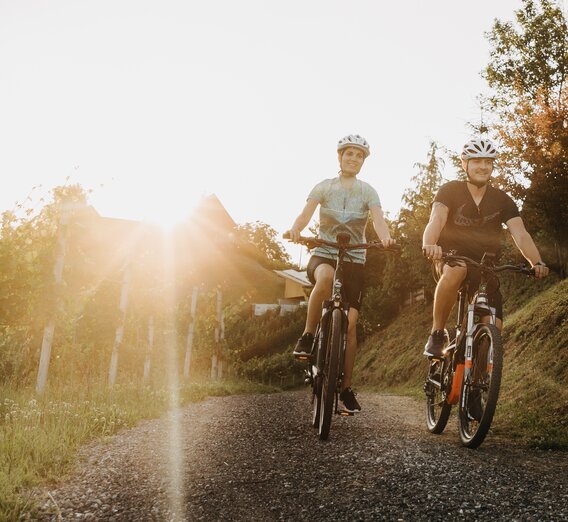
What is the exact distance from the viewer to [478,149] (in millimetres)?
4715

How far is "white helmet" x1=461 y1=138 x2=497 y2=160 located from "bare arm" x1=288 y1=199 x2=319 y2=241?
1.32 metres

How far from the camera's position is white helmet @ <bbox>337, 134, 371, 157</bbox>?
5203 millimetres

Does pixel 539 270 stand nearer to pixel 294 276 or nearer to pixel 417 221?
pixel 417 221

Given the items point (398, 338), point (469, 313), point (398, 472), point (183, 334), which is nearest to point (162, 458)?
point (398, 472)

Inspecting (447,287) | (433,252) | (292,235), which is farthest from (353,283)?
(433,252)

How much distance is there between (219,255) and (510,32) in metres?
16.4

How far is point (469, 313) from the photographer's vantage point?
438 cm

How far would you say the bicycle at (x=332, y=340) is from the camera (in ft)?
14.4

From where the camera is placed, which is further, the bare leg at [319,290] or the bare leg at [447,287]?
the bare leg at [319,290]

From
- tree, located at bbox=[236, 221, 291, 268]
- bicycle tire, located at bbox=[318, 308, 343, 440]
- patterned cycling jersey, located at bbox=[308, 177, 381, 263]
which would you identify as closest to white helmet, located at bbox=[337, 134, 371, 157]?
patterned cycling jersey, located at bbox=[308, 177, 381, 263]

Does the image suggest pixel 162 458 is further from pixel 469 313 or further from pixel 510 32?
pixel 510 32

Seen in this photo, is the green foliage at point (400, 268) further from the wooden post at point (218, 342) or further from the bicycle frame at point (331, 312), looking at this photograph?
the bicycle frame at point (331, 312)

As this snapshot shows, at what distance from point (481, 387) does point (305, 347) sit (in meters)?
1.54

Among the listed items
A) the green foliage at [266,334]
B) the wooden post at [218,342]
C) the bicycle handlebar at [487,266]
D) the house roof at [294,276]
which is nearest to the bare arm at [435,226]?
the bicycle handlebar at [487,266]
